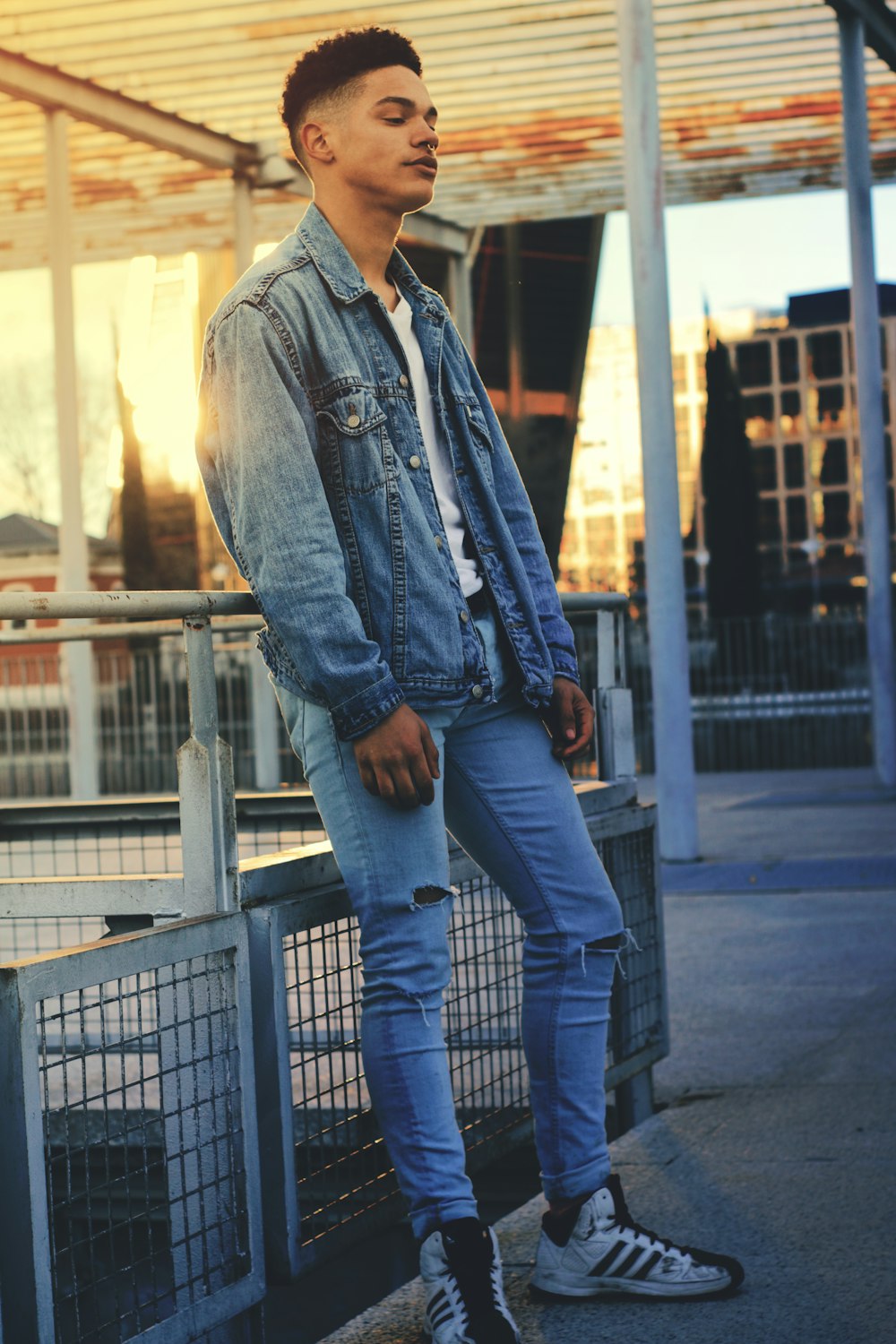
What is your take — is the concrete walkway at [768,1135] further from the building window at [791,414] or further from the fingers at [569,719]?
the building window at [791,414]

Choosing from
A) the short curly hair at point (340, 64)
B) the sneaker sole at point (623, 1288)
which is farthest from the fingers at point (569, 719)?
the short curly hair at point (340, 64)

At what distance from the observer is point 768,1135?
4094 millimetres

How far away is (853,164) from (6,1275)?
1162 centimetres

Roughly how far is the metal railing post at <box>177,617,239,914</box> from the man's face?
761 millimetres

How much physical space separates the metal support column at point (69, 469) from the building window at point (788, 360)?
52958 mm

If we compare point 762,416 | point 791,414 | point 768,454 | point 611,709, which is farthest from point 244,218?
point 768,454

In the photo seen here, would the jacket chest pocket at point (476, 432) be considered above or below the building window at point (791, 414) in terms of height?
below

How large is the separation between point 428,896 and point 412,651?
14.7 inches

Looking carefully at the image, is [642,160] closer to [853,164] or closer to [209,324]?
[853,164]

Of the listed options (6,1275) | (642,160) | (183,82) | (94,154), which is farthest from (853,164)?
(6,1275)

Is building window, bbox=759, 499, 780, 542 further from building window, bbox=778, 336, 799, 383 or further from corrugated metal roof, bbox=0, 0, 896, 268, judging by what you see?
corrugated metal roof, bbox=0, 0, 896, 268

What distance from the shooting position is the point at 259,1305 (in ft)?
9.17

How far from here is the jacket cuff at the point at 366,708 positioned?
253 cm

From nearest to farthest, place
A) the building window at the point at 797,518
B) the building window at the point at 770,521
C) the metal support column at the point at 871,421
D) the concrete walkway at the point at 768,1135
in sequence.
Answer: the concrete walkway at the point at 768,1135
the metal support column at the point at 871,421
the building window at the point at 770,521
the building window at the point at 797,518
